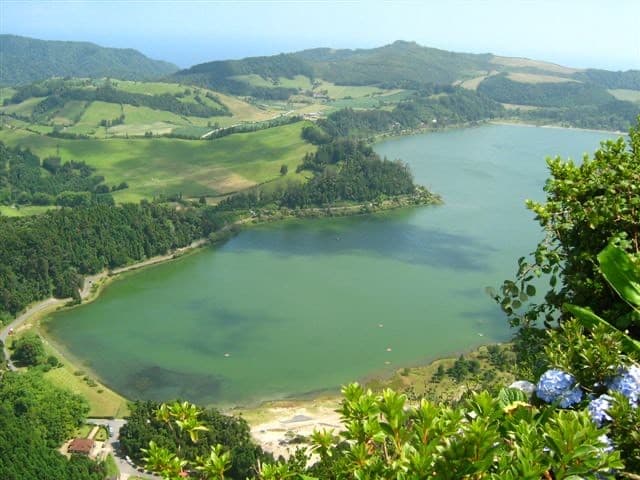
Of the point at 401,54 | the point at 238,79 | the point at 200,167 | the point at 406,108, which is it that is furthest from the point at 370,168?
the point at 401,54

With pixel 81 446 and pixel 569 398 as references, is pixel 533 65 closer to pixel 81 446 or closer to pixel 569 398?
pixel 81 446

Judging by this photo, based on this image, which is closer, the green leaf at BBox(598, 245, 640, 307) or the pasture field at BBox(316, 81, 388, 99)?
the green leaf at BBox(598, 245, 640, 307)

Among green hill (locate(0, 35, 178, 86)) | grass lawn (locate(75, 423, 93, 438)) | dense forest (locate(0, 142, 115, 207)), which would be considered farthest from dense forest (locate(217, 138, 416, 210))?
green hill (locate(0, 35, 178, 86))

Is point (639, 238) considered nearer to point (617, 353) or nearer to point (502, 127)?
point (617, 353)

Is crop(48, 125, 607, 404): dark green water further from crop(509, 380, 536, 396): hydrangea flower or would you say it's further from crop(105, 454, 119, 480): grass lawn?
crop(509, 380, 536, 396): hydrangea flower

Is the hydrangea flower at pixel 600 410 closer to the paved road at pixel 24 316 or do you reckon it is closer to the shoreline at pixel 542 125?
the paved road at pixel 24 316

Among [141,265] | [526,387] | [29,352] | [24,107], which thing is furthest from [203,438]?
[24,107]

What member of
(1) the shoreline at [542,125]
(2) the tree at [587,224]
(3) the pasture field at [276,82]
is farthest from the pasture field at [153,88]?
(2) the tree at [587,224]
